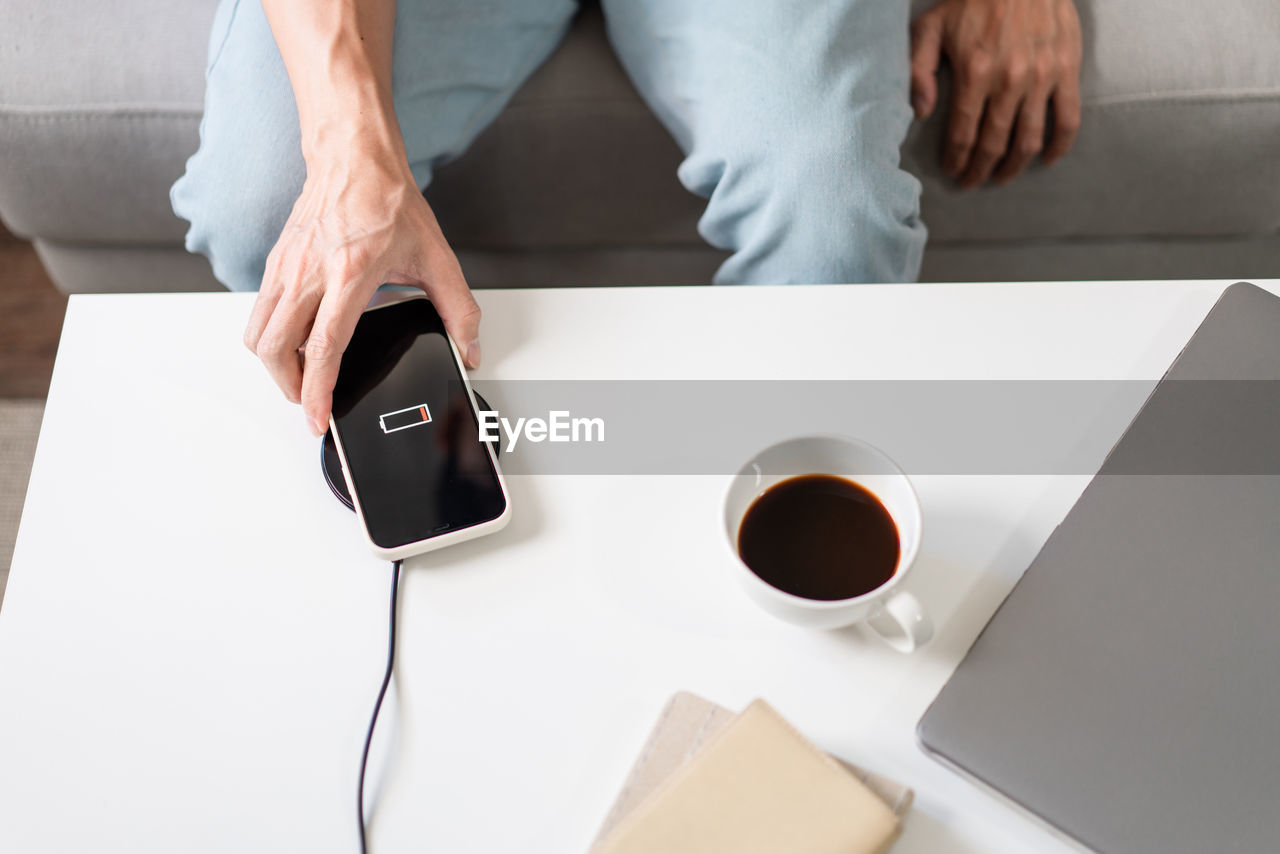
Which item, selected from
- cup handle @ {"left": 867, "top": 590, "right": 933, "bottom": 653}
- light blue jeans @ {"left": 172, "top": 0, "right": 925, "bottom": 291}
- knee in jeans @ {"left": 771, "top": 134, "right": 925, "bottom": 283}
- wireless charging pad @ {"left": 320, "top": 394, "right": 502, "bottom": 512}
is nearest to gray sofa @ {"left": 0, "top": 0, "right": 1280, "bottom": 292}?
light blue jeans @ {"left": 172, "top": 0, "right": 925, "bottom": 291}

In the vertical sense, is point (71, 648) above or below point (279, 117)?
below

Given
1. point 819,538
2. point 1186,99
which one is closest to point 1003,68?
point 1186,99

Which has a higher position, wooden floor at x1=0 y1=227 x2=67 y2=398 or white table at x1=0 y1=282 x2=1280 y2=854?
white table at x1=0 y1=282 x2=1280 y2=854

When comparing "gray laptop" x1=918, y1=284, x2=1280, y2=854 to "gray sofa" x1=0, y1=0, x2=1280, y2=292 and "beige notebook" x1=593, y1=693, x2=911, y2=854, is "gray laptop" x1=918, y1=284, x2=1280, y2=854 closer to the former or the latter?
"beige notebook" x1=593, y1=693, x2=911, y2=854

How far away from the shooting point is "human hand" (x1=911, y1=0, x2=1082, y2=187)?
919mm

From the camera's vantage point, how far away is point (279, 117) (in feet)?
2.59

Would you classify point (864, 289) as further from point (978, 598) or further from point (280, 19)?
point (280, 19)

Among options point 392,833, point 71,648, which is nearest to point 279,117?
point 71,648

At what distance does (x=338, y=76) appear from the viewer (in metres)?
0.69

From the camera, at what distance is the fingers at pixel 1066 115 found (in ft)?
3.03

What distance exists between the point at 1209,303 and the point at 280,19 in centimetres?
71

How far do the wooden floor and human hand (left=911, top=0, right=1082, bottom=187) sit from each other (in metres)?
1.22

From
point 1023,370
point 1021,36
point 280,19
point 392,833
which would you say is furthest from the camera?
point 1021,36

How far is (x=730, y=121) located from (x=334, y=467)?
1.48 feet
